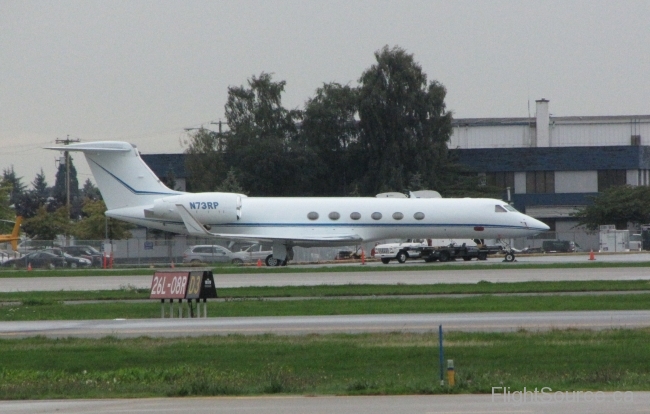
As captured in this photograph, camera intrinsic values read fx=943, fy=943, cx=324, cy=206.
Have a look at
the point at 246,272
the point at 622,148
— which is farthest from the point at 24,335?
the point at 622,148

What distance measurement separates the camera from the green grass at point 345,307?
75.8 feet

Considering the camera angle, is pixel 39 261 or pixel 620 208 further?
pixel 620 208

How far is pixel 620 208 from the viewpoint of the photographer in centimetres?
7338

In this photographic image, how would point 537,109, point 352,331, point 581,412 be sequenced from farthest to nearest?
point 537,109 → point 352,331 → point 581,412

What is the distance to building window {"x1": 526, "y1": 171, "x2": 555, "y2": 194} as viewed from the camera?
274ft

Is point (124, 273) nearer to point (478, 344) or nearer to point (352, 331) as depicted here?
point (352, 331)

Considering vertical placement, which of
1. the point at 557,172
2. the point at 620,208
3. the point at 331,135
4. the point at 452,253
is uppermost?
the point at 331,135

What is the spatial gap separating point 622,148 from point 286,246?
4453 centimetres

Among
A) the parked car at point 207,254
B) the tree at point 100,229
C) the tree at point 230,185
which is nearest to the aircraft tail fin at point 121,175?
the parked car at point 207,254

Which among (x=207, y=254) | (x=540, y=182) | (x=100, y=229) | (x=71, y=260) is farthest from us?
(x=540, y=182)

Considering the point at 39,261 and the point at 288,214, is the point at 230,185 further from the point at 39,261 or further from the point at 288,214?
the point at 288,214

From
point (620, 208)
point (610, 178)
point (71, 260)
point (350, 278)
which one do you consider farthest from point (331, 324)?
point (610, 178)

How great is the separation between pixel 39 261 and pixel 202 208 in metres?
12.5

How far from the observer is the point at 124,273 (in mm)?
42219
